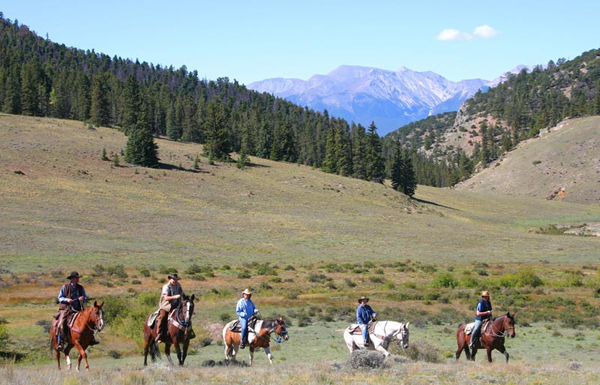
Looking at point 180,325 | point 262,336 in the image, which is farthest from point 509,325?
point 180,325

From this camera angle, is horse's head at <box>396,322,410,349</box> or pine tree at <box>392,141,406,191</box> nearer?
horse's head at <box>396,322,410,349</box>

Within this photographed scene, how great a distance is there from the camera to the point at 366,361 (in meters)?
15.7

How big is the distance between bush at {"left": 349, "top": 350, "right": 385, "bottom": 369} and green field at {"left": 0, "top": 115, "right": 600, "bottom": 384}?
0.42 metres

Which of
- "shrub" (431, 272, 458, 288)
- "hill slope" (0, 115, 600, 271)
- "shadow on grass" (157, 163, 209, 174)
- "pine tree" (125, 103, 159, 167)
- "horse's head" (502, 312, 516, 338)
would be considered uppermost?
Result: "pine tree" (125, 103, 159, 167)

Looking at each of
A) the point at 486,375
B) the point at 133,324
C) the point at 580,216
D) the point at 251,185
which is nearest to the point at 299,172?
the point at 251,185

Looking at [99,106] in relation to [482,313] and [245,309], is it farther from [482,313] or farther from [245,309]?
[482,313]

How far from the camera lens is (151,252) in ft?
165

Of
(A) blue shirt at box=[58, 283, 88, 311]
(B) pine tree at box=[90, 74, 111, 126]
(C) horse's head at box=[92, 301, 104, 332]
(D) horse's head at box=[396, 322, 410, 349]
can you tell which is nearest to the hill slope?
(B) pine tree at box=[90, 74, 111, 126]

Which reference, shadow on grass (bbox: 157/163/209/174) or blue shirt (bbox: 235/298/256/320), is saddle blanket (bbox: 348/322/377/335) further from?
shadow on grass (bbox: 157/163/209/174)

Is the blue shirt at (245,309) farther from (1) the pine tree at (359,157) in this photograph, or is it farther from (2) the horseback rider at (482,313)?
(1) the pine tree at (359,157)

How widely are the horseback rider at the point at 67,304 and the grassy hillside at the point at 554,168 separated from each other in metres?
140

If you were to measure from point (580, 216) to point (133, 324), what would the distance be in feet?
327

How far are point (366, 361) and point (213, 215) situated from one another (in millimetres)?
59827

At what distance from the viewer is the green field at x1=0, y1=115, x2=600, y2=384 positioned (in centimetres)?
2058
